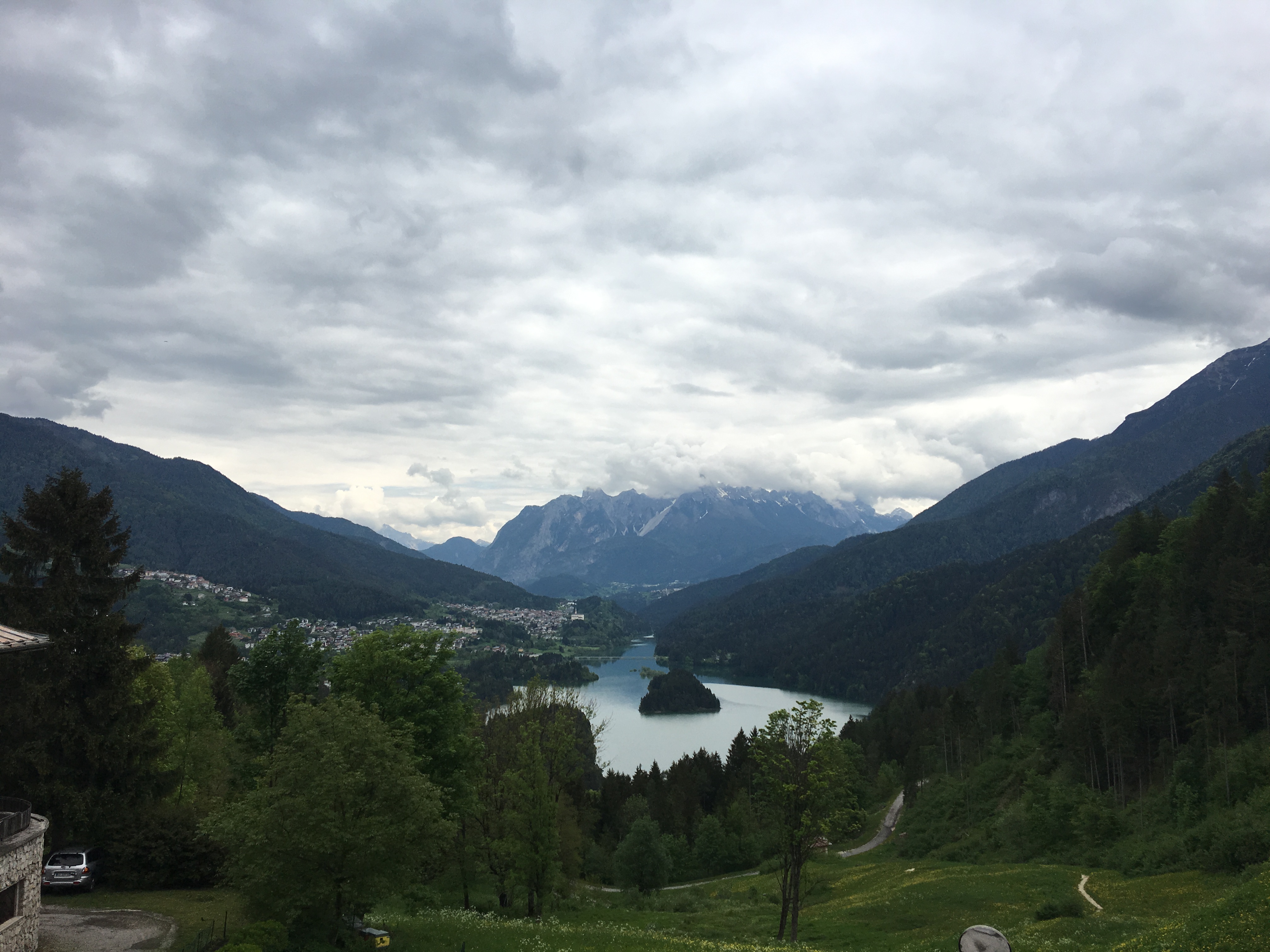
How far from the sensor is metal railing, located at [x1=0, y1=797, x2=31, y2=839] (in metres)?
18.6

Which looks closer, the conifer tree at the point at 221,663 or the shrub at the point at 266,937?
the shrub at the point at 266,937

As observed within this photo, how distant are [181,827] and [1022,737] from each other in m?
73.5

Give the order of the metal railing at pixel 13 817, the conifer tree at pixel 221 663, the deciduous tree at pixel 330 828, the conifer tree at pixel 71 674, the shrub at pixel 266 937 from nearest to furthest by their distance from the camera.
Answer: the shrub at pixel 266 937, the metal railing at pixel 13 817, the deciduous tree at pixel 330 828, the conifer tree at pixel 71 674, the conifer tree at pixel 221 663

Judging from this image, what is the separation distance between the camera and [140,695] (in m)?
44.5

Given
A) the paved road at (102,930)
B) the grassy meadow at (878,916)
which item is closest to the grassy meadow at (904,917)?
the grassy meadow at (878,916)

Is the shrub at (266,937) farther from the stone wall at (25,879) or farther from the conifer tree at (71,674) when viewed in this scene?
the conifer tree at (71,674)

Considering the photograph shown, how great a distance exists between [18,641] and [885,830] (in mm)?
84156

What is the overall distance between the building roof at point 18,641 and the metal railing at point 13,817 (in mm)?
4053

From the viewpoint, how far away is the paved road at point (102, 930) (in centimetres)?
2053

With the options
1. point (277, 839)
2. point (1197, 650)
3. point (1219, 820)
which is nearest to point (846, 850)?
point (1197, 650)

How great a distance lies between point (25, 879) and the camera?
19.0 metres

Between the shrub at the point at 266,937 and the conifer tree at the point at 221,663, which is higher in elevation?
the shrub at the point at 266,937

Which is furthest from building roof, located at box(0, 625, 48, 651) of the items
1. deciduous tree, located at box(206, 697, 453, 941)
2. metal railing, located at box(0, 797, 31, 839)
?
deciduous tree, located at box(206, 697, 453, 941)

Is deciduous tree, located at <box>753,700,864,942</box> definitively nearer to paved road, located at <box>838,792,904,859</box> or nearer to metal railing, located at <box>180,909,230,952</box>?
metal railing, located at <box>180,909,230,952</box>
